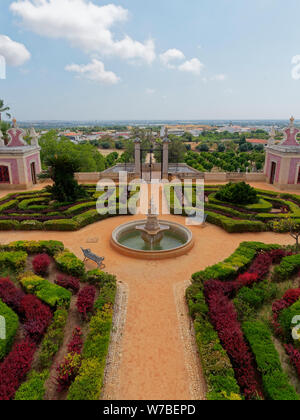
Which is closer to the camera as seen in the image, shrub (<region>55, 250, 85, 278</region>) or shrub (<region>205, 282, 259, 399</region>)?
shrub (<region>205, 282, 259, 399</region>)

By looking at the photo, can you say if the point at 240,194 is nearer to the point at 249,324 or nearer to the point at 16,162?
the point at 249,324

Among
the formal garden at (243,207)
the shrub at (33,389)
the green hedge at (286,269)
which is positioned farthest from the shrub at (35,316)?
the formal garden at (243,207)

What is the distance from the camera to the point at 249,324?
8961 millimetres

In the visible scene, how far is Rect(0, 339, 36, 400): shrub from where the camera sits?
680 centimetres

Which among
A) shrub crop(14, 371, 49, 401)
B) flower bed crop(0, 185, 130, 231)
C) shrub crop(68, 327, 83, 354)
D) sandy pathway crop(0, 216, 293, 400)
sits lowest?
sandy pathway crop(0, 216, 293, 400)

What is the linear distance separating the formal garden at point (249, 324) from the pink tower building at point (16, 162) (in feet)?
72.1

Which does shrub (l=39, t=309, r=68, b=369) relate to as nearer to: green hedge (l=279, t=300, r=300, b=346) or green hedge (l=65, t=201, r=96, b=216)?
green hedge (l=279, t=300, r=300, b=346)

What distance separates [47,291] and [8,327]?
1931 millimetres

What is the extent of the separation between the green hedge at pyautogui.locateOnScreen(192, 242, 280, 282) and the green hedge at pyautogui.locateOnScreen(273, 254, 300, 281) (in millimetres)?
1232

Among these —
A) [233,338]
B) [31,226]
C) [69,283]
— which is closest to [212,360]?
[233,338]

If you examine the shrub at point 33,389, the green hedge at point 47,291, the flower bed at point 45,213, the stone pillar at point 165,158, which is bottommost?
the shrub at point 33,389

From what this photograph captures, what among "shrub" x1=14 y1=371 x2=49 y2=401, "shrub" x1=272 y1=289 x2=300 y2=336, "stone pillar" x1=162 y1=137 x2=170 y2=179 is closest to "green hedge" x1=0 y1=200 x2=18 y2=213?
"stone pillar" x1=162 y1=137 x2=170 y2=179

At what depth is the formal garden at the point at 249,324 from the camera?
7086 mm

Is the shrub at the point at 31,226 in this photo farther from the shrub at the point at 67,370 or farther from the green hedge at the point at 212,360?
the green hedge at the point at 212,360
